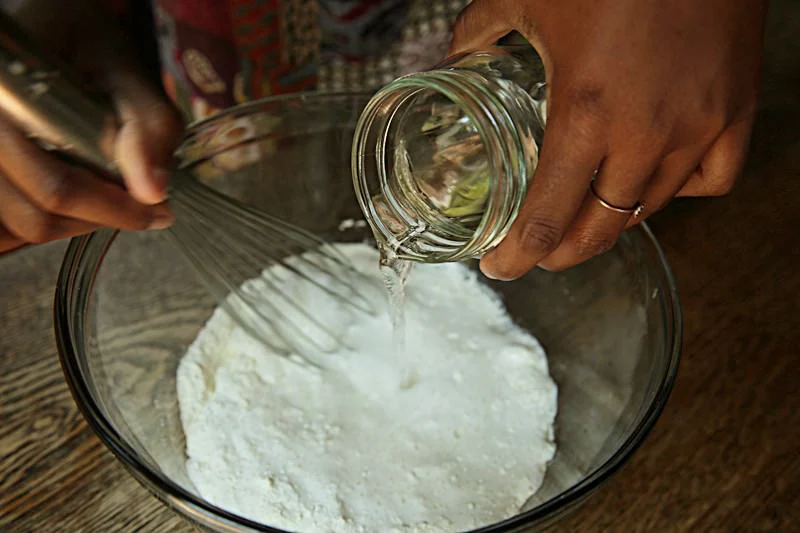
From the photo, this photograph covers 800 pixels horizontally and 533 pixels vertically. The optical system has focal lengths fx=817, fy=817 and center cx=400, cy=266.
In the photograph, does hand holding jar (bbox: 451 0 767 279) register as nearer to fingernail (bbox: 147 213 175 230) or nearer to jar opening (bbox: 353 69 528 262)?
jar opening (bbox: 353 69 528 262)

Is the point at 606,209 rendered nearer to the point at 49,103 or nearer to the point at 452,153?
the point at 452,153

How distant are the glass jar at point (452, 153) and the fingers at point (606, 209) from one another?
51 millimetres

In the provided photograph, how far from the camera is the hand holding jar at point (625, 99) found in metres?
0.53

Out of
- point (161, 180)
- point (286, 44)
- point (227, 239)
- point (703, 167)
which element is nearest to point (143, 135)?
point (161, 180)

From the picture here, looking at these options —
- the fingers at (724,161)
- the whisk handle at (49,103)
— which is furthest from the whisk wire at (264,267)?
the fingers at (724,161)

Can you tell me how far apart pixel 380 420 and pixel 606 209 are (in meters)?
0.32

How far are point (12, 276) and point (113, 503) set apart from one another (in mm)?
303

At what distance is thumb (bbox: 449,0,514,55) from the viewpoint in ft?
1.97

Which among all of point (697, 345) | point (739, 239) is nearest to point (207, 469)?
point (697, 345)

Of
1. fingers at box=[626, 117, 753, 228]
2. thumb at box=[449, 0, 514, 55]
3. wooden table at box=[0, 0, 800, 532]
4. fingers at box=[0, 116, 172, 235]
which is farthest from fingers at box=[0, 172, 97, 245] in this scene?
fingers at box=[626, 117, 753, 228]

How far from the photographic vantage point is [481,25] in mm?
622

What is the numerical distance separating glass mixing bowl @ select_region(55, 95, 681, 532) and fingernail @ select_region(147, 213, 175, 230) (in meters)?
0.07

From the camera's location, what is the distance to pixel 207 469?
2.39ft

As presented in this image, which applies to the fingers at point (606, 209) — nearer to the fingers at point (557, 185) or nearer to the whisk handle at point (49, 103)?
the fingers at point (557, 185)
